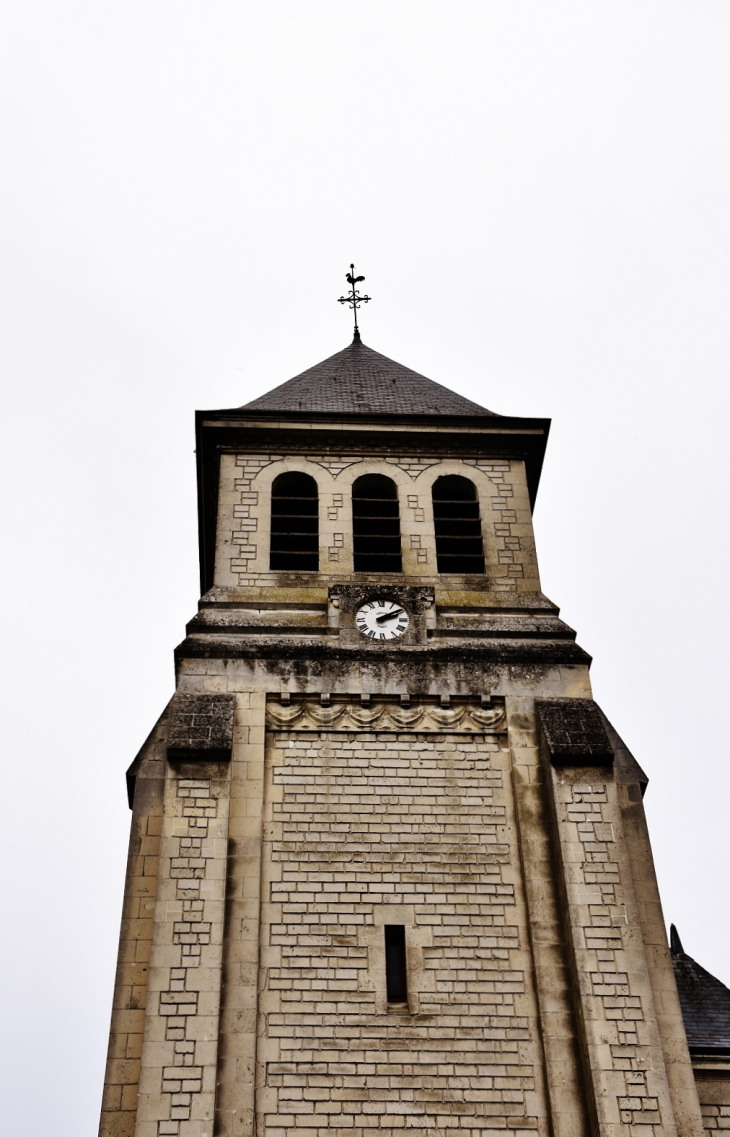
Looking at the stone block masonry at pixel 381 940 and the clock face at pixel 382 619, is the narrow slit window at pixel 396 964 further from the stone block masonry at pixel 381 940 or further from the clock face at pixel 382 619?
the clock face at pixel 382 619

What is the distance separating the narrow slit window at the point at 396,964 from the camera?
1492 centimetres

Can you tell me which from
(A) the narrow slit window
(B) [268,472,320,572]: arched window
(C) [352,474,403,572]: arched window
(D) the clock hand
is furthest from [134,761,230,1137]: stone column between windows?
(C) [352,474,403,572]: arched window

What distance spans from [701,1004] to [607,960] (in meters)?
2.44

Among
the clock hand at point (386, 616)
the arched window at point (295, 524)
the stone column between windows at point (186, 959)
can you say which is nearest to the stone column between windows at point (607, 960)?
the clock hand at point (386, 616)

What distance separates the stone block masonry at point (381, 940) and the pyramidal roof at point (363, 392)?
6545mm

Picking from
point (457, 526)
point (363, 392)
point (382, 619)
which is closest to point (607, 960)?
point (382, 619)

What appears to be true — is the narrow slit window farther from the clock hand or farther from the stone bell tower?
the clock hand

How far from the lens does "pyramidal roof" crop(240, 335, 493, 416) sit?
21.7 meters

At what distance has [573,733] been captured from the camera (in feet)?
54.5

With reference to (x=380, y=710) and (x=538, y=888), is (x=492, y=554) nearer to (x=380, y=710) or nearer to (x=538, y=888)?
(x=380, y=710)

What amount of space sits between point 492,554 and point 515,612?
1.23 meters

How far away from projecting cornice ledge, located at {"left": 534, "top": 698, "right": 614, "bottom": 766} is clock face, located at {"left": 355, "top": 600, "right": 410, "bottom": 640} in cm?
210

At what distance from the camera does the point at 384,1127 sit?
543 inches

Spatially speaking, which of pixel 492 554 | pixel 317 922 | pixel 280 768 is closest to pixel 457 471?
pixel 492 554
